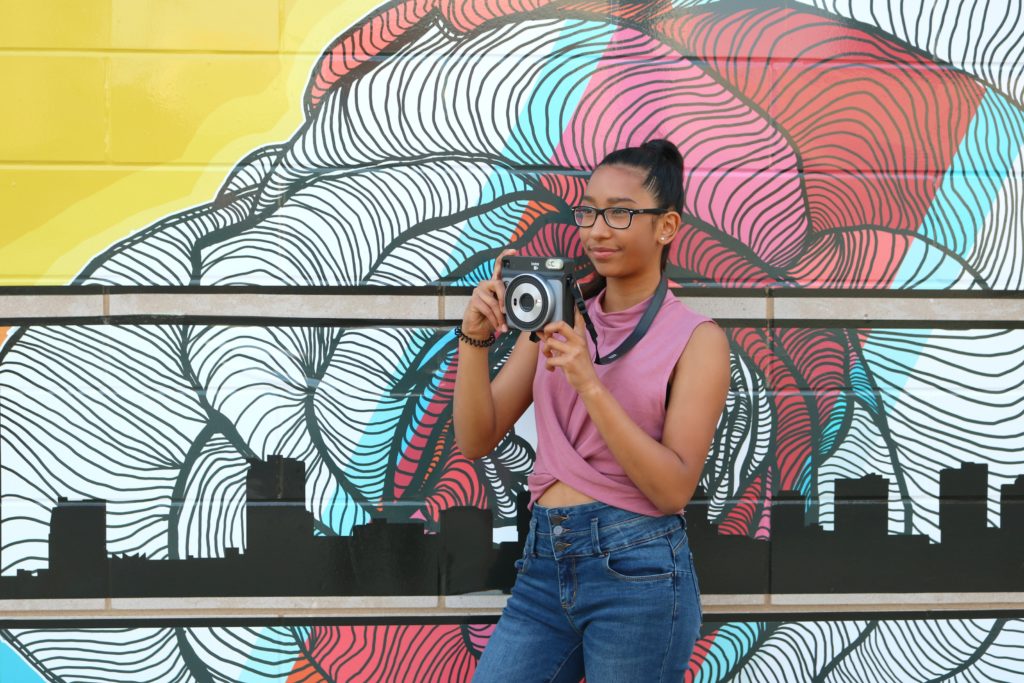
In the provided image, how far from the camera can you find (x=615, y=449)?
1.95 m

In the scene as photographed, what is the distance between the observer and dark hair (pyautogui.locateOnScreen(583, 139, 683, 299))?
7.12 feet

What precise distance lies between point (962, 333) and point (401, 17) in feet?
6.50

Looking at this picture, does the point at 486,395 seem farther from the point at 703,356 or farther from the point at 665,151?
the point at 665,151

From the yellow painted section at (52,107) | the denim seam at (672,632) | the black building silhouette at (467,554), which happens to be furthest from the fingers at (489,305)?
the yellow painted section at (52,107)

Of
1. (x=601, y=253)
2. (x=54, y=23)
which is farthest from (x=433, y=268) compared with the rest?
(x=54, y=23)

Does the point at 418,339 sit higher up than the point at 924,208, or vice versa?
the point at 924,208

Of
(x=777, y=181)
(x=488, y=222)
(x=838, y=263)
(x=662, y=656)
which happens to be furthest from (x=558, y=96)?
(x=662, y=656)

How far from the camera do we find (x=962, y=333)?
9.48 feet

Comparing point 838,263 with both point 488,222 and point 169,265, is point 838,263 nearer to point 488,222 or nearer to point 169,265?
point 488,222

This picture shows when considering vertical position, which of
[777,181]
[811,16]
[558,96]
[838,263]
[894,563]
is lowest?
[894,563]

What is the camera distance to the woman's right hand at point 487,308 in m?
2.09

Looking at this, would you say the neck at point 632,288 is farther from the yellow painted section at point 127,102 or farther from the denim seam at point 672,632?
the yellow painted section at point 127,102

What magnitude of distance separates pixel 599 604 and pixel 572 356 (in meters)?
0.54

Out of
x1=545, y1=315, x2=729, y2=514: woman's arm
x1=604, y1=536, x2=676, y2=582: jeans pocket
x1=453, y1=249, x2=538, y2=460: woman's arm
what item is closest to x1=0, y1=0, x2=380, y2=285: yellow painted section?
x1=453, y1=249, x2=538, y2=460: woman's arm
